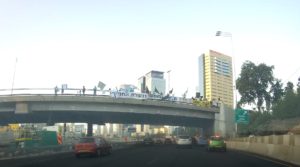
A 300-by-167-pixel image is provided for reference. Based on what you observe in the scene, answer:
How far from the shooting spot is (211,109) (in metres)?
75.1

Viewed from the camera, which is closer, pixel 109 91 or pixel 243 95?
pixel 109 91

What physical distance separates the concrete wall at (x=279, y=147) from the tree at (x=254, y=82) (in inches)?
1998

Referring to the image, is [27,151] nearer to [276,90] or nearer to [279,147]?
[279,147]

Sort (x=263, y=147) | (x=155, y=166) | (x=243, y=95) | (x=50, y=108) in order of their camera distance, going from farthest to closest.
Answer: (x=243, y=95)
(x=50, y=108)
(x=263, y=147)
(x=155, y=166)

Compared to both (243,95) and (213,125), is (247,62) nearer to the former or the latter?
(243,95)

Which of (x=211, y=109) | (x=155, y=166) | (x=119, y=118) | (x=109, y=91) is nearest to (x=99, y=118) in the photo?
(x=119, y=118)

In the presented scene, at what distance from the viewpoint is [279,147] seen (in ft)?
85.2

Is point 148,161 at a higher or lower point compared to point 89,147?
lower

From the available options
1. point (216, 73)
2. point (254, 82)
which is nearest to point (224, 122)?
point (254, 82)

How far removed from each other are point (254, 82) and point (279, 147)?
64852 millimetres

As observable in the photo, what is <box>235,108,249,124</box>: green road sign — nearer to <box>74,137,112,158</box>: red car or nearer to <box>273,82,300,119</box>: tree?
<box>74,137,112,158</box>: red car

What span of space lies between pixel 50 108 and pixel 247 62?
46.0 m

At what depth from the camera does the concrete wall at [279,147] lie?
2164 cm

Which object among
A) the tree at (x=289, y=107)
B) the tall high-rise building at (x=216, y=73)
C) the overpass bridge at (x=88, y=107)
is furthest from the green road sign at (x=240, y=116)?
the tall high-rise building at (x=216, y=73)
